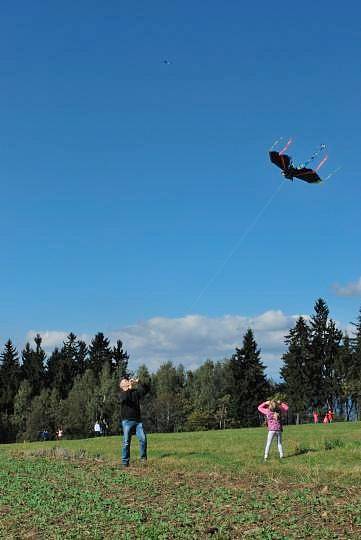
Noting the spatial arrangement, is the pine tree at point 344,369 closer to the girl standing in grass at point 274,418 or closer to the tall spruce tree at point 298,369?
the tall spruce tree at point 298,369

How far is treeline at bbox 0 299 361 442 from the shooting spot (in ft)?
295

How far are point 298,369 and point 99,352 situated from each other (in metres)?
43.9

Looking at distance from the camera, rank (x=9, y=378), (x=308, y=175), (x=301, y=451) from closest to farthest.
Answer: (x=301, y=451) < (x=308, y=175) < (x=9, y=378)

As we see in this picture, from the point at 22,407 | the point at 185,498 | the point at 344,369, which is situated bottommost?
the point at 185,498

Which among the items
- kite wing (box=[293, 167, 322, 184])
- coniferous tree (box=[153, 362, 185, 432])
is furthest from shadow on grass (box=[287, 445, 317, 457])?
coniferous tree (box=[153, 362, 185, 432])

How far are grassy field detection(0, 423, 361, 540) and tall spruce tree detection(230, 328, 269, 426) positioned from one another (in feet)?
238

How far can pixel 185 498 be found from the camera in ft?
35.0

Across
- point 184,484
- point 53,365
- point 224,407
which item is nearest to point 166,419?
point 224,407

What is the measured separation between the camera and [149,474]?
1390 cm

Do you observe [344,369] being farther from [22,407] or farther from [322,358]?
[22,407]

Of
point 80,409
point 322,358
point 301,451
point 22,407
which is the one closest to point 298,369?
point 322,358

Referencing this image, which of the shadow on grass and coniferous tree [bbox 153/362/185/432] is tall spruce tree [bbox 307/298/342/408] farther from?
the shadow on grass

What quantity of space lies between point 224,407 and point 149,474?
93.4 meters

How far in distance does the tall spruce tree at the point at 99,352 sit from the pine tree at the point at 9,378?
14301 mm
